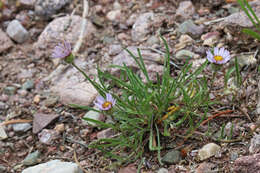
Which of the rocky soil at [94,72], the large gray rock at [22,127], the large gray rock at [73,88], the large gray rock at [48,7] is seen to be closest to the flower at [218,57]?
the rocky soil at [94,72]

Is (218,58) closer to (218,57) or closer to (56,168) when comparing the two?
(218,57)

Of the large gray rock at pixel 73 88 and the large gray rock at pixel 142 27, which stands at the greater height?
the large gray rock at pixel 142 27

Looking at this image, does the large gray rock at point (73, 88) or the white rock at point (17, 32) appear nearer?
the large gray rock at point (73, 88)

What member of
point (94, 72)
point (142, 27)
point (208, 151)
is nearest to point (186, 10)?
point (142, 27)

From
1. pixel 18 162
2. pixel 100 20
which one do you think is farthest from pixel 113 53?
pixel 18 162

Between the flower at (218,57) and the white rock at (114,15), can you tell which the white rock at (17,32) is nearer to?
the white rock at (114,15)

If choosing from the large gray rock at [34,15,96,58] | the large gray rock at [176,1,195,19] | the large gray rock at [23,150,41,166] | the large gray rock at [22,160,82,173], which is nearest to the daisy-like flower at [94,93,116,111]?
the large gray rock at [22,160,82,173]
